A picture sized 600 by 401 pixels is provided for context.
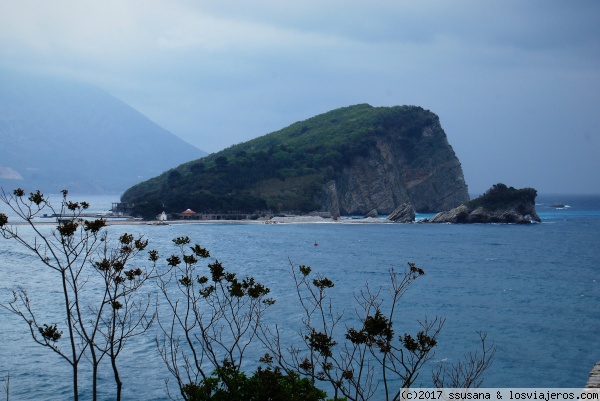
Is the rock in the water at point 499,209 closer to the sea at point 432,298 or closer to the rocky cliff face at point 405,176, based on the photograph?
the rocky cliff face at point 405,176

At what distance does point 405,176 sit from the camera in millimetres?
157750

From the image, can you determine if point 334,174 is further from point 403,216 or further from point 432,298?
point 432,298

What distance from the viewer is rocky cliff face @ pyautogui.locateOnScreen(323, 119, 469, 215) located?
14788 centimetres

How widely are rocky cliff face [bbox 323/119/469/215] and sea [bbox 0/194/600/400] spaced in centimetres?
6358

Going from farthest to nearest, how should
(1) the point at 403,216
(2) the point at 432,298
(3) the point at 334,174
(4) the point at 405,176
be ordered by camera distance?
(4) the point at 405,176 < (3) the point at 334,174 < (1) the point at 403,216 < (2) the point at 432,298

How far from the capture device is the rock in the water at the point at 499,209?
115m

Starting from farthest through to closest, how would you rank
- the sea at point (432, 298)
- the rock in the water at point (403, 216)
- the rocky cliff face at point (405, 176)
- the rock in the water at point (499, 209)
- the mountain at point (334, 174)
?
the rocky cliff face at point (405, 176), the mountain at point (334, 174), the rock in the water at point (403, 216), the rock in the water at point (499, 209), the sea at point (432, 298)

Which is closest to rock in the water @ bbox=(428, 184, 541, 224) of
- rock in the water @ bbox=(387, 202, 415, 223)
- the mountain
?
rock in the water @ bbox=(387, 202, 415, 223)

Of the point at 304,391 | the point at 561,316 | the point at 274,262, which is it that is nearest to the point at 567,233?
the point at 274,262

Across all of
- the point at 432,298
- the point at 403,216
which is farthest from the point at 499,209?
the point at 432,298

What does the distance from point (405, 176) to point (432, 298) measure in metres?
123

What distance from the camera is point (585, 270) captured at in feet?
171

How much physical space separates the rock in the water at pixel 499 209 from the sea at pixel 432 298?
32.5m

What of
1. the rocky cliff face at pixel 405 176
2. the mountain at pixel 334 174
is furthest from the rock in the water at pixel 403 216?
the rocky cliff face at pixel 405 176
